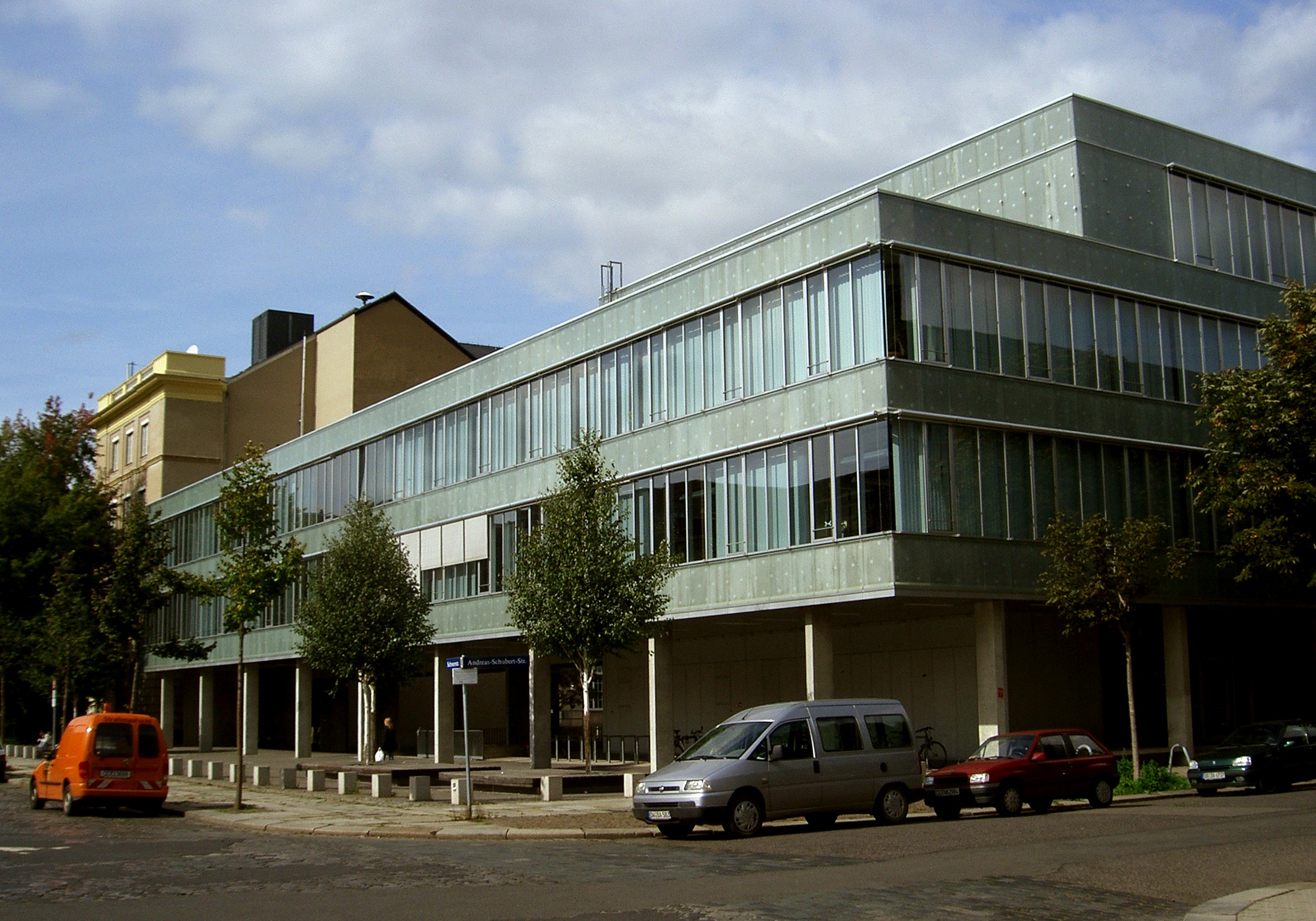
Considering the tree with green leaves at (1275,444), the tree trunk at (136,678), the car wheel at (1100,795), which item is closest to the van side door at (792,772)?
the car wheel at (1100,795)

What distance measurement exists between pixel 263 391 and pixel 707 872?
56.5 metres

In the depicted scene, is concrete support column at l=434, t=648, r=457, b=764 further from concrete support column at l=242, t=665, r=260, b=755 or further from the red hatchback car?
the red hatchback car

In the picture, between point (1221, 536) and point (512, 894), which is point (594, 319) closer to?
point (1221, 536)

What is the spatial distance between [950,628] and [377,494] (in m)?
22.8

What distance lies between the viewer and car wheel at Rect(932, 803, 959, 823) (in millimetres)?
22281

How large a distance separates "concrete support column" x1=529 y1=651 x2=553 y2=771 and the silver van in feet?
62.9

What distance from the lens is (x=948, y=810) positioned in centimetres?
2234

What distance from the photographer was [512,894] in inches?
515

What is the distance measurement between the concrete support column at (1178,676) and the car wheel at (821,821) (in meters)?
14.4

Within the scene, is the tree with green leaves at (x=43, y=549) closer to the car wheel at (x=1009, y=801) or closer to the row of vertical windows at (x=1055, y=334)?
the row of vertical windows at (x=1055, y=334)

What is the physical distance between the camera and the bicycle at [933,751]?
33719 mm

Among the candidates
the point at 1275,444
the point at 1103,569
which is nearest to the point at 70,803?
the point at 1103,569

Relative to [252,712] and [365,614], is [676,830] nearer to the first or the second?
[365,614]

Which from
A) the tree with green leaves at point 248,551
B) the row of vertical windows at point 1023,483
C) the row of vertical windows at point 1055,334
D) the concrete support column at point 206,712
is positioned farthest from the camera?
the concrete support column at point 206,712
